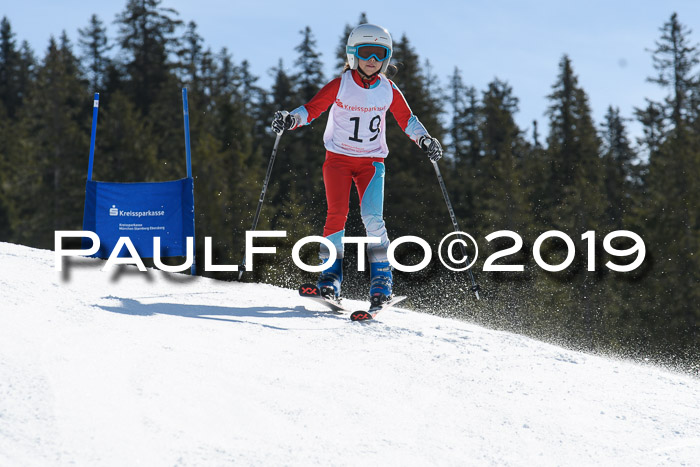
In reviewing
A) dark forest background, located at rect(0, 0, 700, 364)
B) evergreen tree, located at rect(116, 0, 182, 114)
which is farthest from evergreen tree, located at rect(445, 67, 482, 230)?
evergreen tree, located at rect(116, 0, 182, 114)

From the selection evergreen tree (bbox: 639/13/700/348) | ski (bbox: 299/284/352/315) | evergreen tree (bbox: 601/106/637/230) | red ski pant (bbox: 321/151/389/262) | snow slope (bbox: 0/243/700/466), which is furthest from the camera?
evergreen tree (bbox: 601/106/637/230)

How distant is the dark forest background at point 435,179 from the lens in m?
29.7

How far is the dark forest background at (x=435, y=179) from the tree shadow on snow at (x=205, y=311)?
1773cm

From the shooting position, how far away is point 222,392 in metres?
Answer: 2.98

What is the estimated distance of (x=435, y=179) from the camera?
110ft

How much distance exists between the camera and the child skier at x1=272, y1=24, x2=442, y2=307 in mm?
5441

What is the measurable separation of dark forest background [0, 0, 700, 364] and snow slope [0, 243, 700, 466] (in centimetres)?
1864

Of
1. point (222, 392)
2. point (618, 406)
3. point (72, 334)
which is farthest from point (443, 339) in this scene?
point (72, 334)

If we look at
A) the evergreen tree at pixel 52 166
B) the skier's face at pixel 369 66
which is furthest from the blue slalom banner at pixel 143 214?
the evergreen tree at pixel 52 166

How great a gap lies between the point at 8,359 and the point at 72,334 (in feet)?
1.85

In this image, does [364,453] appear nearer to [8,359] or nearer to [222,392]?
[222,392]

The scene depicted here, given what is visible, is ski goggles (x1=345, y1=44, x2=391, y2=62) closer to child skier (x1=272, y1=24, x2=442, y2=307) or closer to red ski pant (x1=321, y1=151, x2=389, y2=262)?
child skier (x1=272, y1=24, x2=442, y2=307)

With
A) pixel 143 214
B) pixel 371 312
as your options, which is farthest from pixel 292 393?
pixel 143 214

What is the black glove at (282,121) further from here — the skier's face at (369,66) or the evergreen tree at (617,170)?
the evergreen tree at (617,170)
